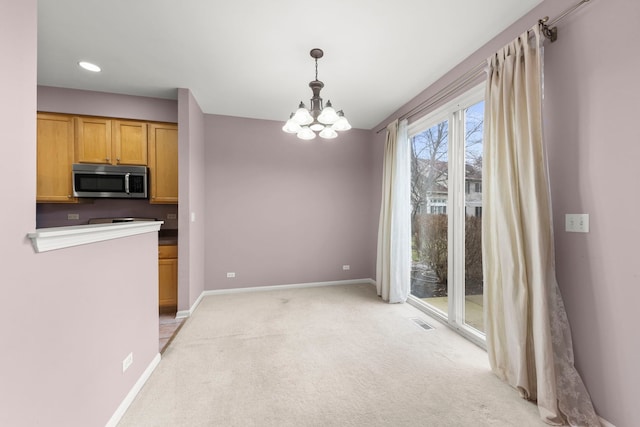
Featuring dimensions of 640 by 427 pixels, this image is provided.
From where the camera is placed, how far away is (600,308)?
145 centimetres

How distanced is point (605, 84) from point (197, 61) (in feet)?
10.6

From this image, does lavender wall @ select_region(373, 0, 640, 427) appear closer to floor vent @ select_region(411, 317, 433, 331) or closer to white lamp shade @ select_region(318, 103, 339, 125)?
floor vent @ select_region(411, 317, 433, 331)

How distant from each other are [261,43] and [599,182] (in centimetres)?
269

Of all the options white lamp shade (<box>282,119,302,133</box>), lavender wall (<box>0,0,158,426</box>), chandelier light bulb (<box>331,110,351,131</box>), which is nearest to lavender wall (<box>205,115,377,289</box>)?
white lamp shade (<box>282,119,302,133</box>)

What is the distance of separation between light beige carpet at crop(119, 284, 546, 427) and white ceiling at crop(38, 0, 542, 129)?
2.82 metres

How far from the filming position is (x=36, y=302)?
999 millimetres

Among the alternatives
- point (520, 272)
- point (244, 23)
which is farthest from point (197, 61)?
point (520, 272)

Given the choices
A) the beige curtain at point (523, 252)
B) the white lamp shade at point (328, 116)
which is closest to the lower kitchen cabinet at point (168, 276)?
the white lamp shade at point (328, 116)

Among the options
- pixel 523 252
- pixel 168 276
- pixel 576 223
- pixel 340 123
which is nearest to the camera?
pixel 576 223

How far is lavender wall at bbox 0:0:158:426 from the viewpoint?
0.91m

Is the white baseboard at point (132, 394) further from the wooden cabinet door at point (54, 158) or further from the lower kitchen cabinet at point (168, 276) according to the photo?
the wooden cabinet door at point (54, 158)

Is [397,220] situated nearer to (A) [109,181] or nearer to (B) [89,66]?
(A) [109,181]

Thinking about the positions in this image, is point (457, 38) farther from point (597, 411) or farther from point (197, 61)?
A: point (597, 411)

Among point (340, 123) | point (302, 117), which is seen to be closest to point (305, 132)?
point (302, 117)
